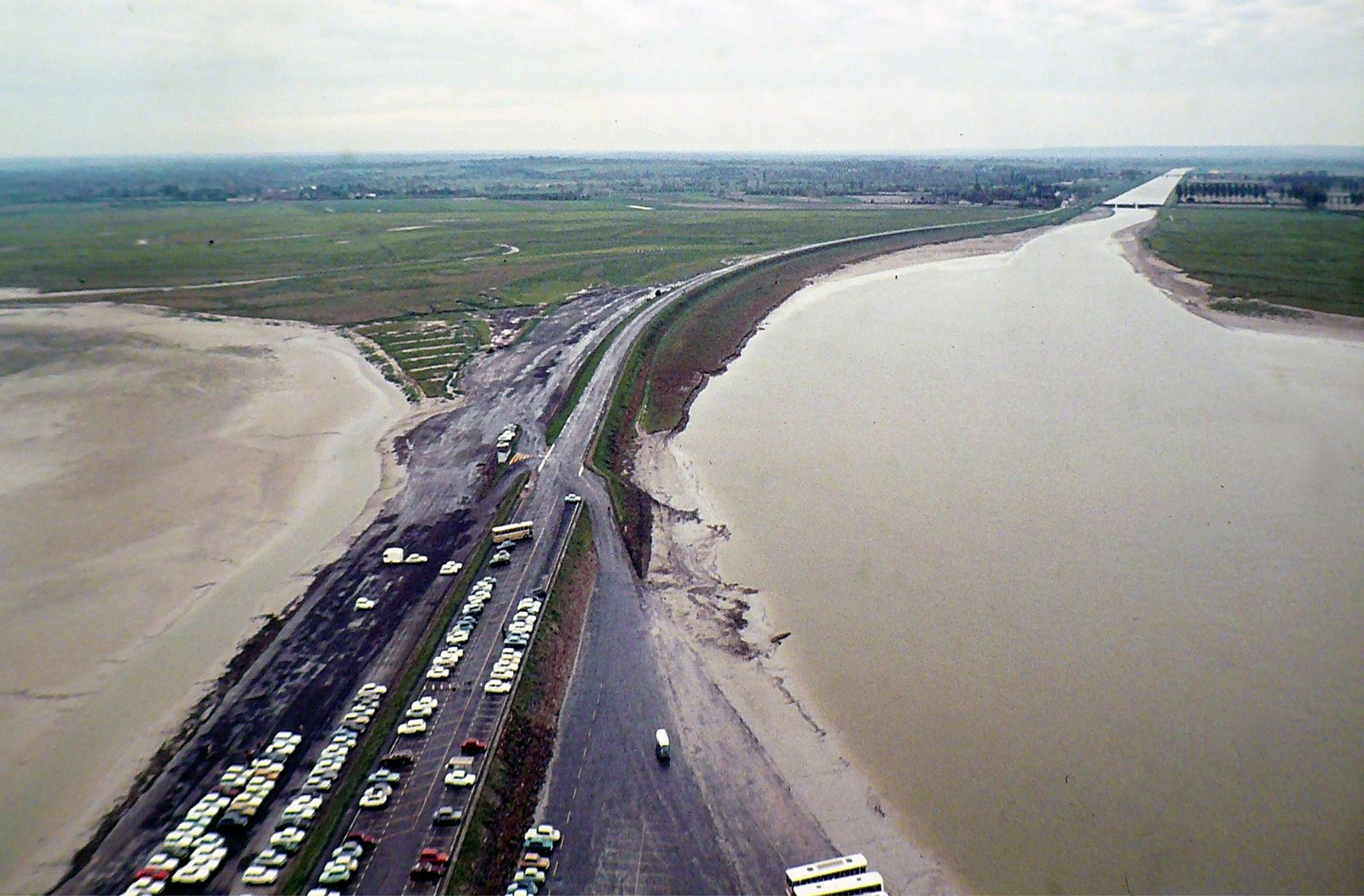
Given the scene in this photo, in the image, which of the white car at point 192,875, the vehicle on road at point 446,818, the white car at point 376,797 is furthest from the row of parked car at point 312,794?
the vehicle on road at point 446,818

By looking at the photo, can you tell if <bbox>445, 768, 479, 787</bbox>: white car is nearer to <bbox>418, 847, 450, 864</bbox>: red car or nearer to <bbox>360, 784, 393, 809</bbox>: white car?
<bbox>360, 784, 393, 809</bbox>: white car

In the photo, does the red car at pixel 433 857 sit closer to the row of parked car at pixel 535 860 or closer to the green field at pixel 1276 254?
the row of parked car at pixel 535 860

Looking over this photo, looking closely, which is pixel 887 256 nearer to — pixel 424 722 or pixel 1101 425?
pixel 1101 425

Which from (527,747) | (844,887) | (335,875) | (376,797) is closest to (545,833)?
(527,747)

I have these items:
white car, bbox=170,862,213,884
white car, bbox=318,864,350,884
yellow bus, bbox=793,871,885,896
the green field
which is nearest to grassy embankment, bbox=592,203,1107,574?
yellow bus, bbox=793,871,885,896

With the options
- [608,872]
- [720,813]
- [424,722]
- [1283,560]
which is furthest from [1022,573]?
[424,722]
